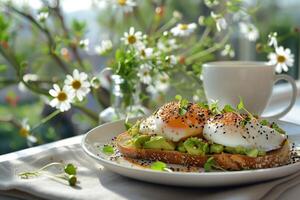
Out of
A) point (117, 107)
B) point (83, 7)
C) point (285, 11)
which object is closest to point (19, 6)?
point (83, 7)

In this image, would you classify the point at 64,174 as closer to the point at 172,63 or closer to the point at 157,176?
the point at 157,176

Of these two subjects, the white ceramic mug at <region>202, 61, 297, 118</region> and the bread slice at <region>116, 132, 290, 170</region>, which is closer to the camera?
the bread slice at <region>116, 132, 290, 170</region>

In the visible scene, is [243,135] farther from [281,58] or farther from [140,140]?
[281,58]

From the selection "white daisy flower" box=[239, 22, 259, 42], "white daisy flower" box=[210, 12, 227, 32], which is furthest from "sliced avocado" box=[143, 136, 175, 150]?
"white daisy flower" box=[239, 22, 259, 42]

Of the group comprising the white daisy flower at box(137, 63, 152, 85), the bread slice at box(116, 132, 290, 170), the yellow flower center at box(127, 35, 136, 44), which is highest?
the yellow flower center at box(127, 35, 136, 44)

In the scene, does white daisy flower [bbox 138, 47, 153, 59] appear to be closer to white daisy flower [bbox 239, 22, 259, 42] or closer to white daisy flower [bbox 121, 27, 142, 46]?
white daisy flower [bbox 121, 27, 142, 46]

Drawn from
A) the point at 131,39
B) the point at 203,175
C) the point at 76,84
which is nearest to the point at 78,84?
the point at 76,84

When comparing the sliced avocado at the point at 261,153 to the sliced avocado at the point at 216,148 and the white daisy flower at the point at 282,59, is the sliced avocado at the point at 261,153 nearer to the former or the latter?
the sliced avocado at the point at 216,148
